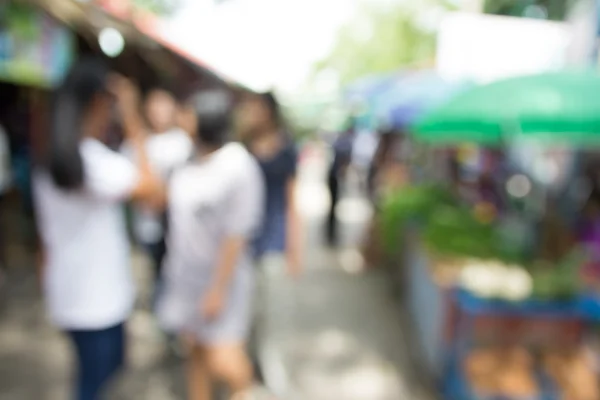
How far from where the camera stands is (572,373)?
12.2 ft

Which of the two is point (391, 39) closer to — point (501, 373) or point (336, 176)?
point (336, 176)

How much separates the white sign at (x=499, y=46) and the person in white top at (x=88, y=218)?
4788 mm

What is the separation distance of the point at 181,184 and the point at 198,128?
0.91ft

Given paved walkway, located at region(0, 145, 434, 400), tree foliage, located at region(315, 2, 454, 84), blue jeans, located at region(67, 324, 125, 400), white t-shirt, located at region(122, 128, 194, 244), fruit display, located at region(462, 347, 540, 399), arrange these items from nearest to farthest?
blue jeans, located at region(67, 324, 125, 400)
fruit display, located at region(462, 347, 540, 399)
white t-shirt, located at region(122, 128, 194, 244)
paved walkway, located at region(0, 145, 434, 400)
tree foliage, located at region(315, 2, 454, 84)

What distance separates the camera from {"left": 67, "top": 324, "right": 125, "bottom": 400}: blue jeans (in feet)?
8.07

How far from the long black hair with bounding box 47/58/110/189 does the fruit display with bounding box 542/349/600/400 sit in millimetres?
3028

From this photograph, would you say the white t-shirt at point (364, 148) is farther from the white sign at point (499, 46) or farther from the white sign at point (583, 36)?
the white sign at point (583, 36)

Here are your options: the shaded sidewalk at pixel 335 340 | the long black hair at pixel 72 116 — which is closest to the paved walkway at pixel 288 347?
the shaded sidewalk at pixel 335 340

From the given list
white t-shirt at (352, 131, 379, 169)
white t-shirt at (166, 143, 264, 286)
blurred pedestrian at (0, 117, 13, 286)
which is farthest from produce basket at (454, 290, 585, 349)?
white t-shirt at (352, 131, 379, 169)

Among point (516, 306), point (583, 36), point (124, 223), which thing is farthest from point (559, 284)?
point (583, 36)

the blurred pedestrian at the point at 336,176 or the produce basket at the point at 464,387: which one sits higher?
the blurred pedestrian at the point at 336,176

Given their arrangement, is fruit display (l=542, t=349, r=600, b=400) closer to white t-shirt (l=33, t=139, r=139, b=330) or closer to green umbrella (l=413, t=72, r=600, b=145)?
green umbrella (l=413, t=72, r=600, b=145)

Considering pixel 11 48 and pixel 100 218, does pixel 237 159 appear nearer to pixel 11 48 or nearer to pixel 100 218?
pixel 100 218

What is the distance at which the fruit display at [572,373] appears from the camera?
362cm
